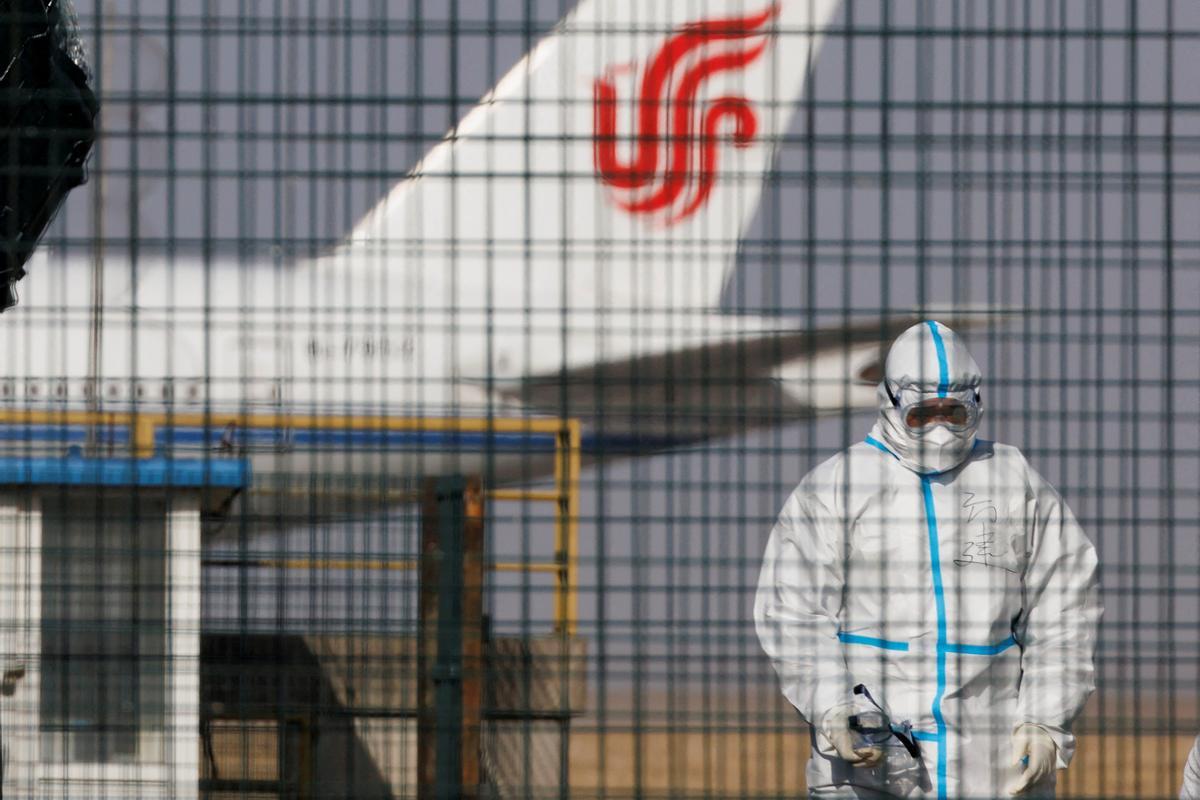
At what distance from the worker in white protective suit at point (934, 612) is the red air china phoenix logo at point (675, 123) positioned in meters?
0.70

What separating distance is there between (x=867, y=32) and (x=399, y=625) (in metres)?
1.52

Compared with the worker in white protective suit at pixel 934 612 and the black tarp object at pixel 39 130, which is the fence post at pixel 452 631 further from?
the black tarp object at pixel 39 130

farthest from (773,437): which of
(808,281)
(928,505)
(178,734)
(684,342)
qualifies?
(178,734)

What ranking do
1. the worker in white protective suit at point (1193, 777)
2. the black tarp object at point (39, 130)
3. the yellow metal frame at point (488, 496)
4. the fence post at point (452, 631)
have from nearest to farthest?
the black tarp object at point (39, 130) < the yellow metal frame at point (488, 496) < the fence post at point (452, 631) < the worker in white protective suit at point (1193, 777)

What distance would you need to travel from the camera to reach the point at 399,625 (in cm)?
337

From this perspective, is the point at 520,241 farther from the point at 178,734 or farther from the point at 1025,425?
the point at 178,734

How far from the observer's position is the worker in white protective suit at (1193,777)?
350 cm

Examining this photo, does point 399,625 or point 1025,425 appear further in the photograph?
point 399,625

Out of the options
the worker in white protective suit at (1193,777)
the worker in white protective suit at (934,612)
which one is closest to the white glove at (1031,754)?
the worker in white protective suit at (934,612)

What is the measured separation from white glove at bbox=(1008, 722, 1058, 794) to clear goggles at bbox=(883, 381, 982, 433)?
0.60 metres

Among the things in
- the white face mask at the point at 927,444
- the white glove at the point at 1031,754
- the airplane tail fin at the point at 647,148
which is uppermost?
the airplane tail fin at the point at 647,148

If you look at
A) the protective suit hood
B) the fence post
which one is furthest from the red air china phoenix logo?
the fence post

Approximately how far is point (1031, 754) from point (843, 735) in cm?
34

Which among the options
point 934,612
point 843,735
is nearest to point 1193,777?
point 934,612
